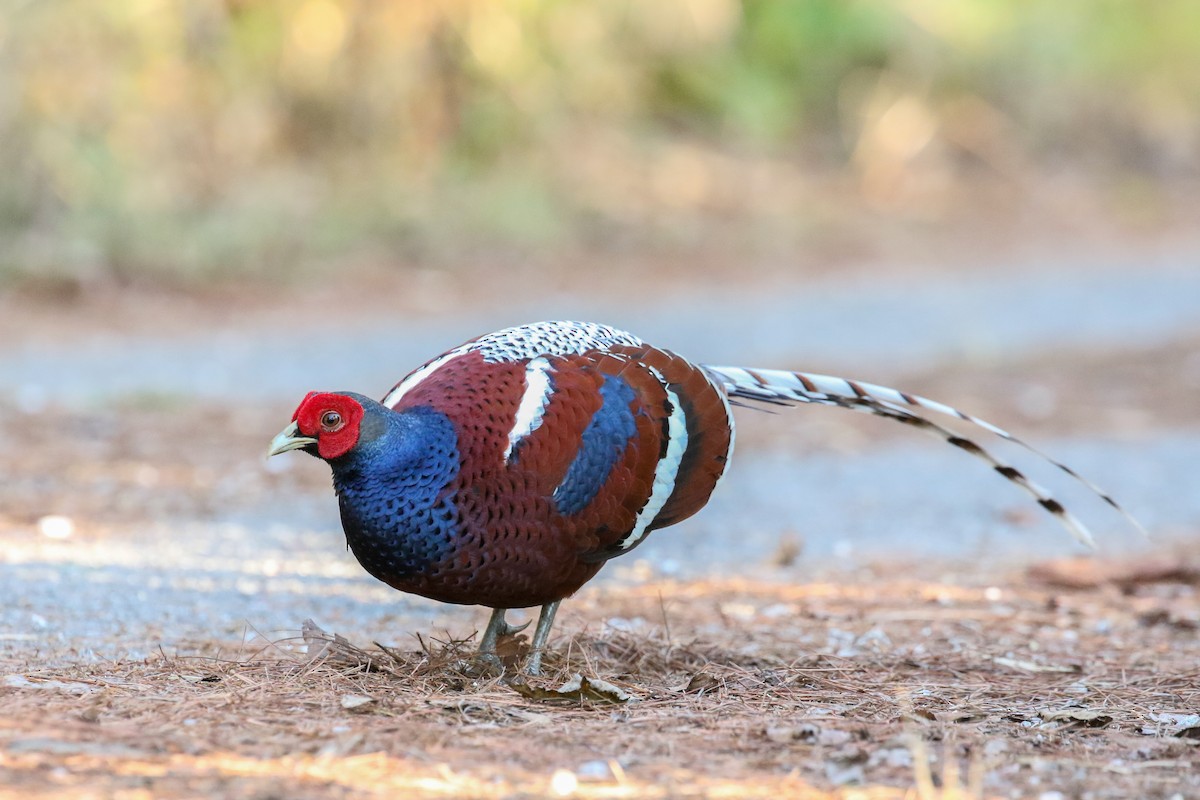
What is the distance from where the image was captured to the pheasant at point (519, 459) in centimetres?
355

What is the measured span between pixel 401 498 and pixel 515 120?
35.2ft

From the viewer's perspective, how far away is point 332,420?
3551 millimetres

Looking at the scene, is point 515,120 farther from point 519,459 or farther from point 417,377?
point 519,459

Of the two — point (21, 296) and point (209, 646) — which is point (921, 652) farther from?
point (21, 296)

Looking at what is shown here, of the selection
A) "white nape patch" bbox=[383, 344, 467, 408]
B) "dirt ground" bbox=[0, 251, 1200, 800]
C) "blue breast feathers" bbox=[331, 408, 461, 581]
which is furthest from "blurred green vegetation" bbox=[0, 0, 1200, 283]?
"blue breast feathers" bbox=[331, 408, 461, 581]

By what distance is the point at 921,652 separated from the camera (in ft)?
14.6

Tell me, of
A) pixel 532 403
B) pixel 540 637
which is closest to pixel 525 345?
pixel 532 403

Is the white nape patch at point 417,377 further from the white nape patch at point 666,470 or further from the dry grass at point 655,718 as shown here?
the dry grass at point 655,718

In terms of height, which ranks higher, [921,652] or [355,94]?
[355,94]

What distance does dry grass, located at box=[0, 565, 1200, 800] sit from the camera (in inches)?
113

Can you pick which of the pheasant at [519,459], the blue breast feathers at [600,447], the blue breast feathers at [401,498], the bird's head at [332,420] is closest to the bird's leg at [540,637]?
the pheasant at [519,459]

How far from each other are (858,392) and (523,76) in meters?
10.0

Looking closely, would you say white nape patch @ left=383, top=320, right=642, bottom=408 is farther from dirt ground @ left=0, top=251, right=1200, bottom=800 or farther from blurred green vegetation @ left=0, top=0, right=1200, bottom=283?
blurred green vegetation @ left=0, top=0, right=1200, bottom=283

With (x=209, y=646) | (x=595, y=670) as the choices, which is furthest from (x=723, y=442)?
(x=209, y=646)
